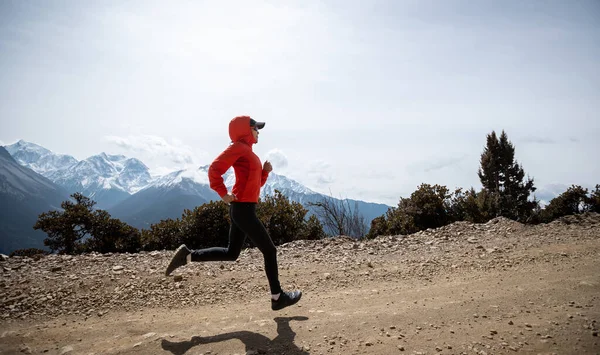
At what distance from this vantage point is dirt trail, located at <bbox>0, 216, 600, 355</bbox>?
8.82ft

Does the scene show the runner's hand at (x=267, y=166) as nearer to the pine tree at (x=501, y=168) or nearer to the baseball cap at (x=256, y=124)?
the baseball cap at (x=256, y=124)

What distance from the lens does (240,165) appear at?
3656mm

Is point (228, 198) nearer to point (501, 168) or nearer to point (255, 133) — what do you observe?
point (255, 133)

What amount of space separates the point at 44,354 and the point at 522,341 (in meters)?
4.38

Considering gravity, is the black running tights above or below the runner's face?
below

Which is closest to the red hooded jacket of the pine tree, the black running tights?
the black running tights

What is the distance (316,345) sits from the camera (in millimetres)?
2777

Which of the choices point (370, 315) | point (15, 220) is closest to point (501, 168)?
point (370, 315)

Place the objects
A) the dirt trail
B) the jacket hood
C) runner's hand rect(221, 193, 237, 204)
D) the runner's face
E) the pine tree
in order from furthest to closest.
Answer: the pine tree
the runner's face
the jacket hood
runner's hand rect(221, 193, 237, 204)
the dirt trail

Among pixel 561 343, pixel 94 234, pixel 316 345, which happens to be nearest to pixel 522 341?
pixel 561 343

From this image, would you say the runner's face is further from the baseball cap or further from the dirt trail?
the dirt trail

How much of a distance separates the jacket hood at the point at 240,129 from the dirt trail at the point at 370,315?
2162 millimetres

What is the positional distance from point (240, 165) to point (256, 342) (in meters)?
1.92

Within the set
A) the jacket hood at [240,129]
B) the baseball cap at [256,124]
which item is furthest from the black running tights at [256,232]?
the baseball cap at [256,124]
